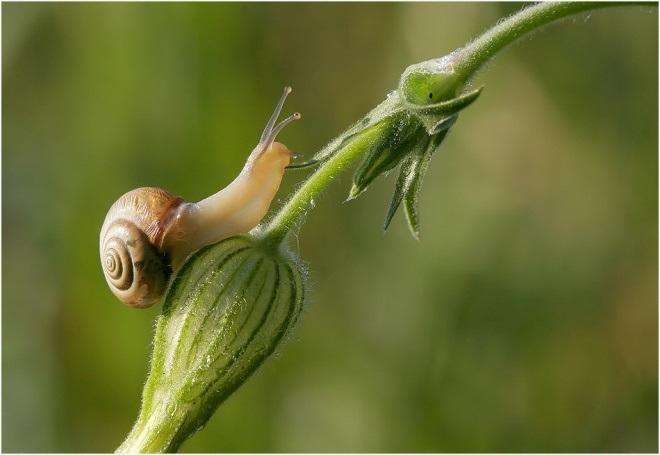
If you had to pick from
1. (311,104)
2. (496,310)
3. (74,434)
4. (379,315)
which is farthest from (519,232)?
(74,434)

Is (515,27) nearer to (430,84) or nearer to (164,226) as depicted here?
(430,84)

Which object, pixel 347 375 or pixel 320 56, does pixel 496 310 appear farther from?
pixel 320 56

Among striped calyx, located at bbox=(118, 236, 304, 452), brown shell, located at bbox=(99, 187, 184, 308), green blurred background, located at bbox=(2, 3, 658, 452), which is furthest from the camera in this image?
green blurred background, located at bbox=(2, 3, 658, 452)

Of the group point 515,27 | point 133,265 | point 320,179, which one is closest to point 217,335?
point 133,265

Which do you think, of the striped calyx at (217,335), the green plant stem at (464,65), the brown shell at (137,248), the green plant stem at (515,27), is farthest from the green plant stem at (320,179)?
the brown shell at (137,248)

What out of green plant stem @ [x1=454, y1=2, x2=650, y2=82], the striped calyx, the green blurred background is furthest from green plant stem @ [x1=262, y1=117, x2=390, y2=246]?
the green blurred background

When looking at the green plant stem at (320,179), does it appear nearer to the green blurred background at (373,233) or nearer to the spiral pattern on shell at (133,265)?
the spiral pattern on shell at (133,265)

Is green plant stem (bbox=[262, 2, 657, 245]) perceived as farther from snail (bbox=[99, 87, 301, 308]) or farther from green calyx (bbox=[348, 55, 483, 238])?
snail (bbox=[99, 87, 301, 308])
